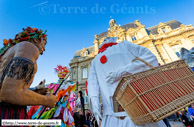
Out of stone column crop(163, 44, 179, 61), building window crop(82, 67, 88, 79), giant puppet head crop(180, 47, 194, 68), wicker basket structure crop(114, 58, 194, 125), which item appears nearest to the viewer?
wicker basket structure crop(114, 58, 194, 125)

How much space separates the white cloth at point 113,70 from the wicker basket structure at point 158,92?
1.33ft

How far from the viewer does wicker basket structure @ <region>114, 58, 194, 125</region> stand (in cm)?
83

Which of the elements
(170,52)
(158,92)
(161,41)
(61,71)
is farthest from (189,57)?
(161,41)

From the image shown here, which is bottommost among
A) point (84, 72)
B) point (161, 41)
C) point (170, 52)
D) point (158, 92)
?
point (158, 92)

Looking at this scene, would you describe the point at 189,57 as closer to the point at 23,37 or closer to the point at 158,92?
the point at 158,92

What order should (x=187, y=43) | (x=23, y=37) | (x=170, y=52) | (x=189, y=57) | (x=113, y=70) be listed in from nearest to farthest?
(x=23, y=37)
(x=113, y=70)
(x=189, y=57)
(x=187, y=43)
(x=170, y=52)

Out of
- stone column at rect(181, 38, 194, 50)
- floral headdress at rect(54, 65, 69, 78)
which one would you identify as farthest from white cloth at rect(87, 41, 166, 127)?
stone column at rect(181, 38, 194, 50)

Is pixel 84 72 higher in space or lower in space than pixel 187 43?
lower

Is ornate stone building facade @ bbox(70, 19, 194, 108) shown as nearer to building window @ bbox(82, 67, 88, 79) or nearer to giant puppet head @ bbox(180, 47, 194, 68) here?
building window @ bbox(82, 67, 88, 79)

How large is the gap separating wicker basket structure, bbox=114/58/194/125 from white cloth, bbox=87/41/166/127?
40 cm

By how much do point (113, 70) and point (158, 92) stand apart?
37.4 inches

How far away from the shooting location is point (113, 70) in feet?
6.03

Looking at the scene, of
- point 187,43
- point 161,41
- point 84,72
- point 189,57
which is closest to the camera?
point 189,57

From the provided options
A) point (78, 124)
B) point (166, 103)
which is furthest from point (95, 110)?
point (78, 124)
